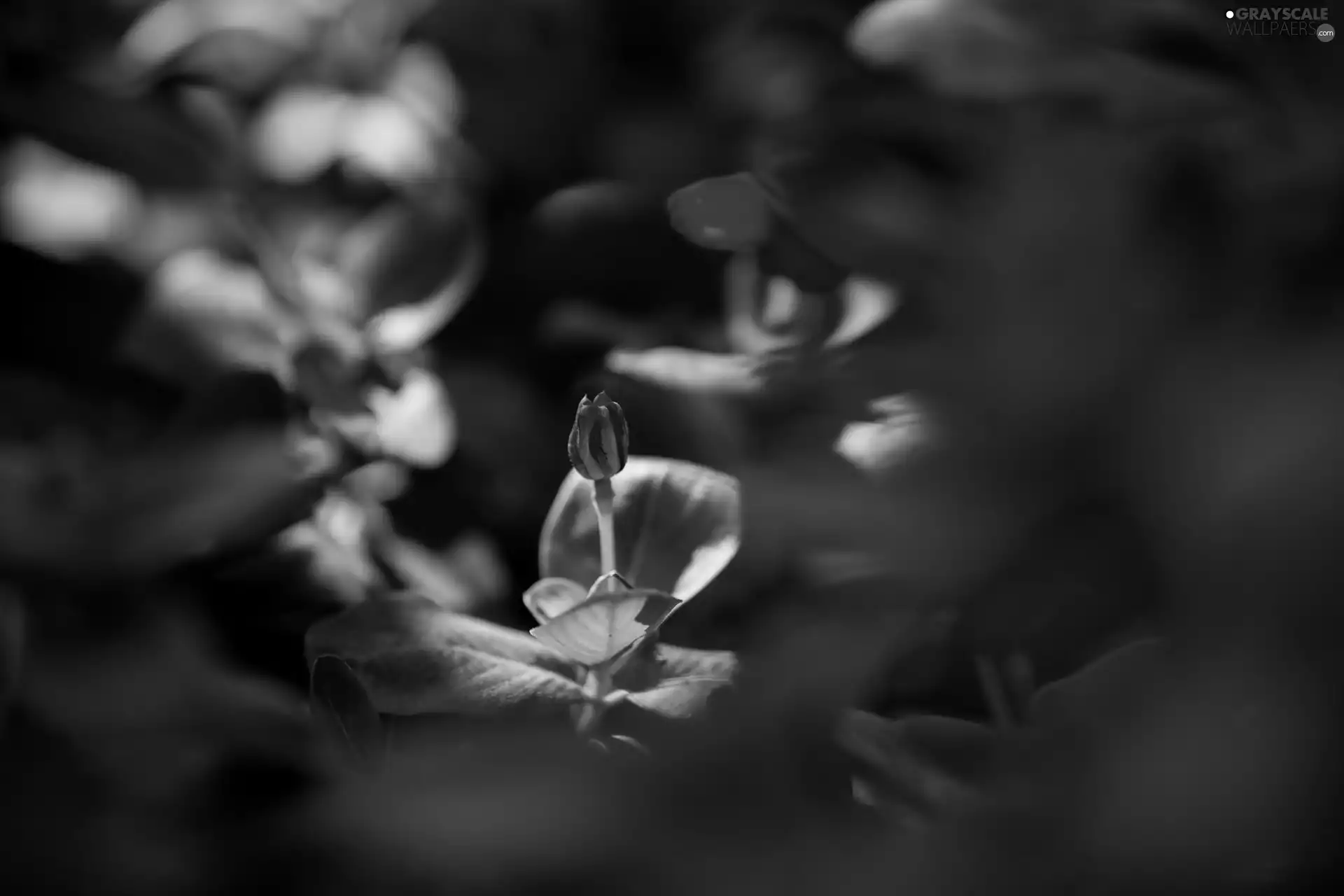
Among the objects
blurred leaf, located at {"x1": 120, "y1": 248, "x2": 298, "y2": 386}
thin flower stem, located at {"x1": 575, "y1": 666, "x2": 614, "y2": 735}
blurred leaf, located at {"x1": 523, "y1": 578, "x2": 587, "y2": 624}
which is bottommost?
thin flower stem, located at {"x1": 575, "y1": 666, "x2": 614, "y2": 735}

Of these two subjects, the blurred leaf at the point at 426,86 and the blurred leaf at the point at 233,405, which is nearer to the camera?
the blurred leaf at the point at 233,405

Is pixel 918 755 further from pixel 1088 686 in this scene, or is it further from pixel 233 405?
pixel 233 405

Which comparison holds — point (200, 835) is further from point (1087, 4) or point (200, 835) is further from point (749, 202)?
point (1087, 4)

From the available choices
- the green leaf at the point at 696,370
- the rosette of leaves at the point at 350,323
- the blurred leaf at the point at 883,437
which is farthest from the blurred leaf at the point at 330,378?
the blurred leaf at the point at 883,437

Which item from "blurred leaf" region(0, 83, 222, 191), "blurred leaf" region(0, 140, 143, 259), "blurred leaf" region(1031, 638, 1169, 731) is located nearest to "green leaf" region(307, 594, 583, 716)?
"blurred leaf" region(1031, 638, 1169, 731)

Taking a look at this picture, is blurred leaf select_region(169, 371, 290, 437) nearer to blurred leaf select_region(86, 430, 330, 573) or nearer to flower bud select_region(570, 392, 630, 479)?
blurred leaf select_region(86, 430, 330, 573)

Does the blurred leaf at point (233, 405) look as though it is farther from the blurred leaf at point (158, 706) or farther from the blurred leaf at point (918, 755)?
the blurred leaf at point (918, 755)
